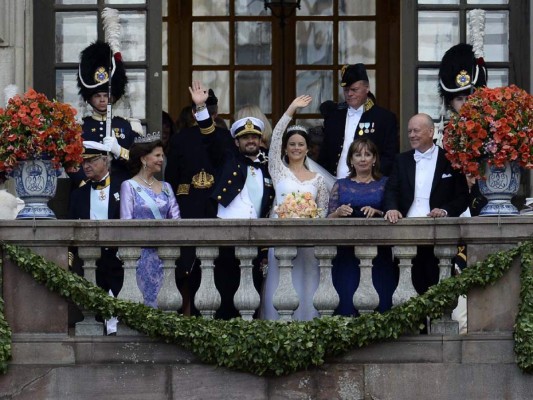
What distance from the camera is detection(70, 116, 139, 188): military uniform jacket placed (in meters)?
14.6

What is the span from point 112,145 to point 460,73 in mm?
2670

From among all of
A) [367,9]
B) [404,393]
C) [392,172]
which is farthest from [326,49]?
[404,393]

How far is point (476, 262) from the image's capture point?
43.2 feet

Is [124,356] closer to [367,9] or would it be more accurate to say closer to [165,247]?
[165,247]

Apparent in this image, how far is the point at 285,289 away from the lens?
520 inches

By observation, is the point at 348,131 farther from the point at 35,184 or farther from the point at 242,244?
the point at 35,184

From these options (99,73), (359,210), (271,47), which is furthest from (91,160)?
(271,47)

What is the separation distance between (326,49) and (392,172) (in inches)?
188

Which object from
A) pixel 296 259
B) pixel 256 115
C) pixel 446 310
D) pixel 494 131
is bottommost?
pixel 446 310

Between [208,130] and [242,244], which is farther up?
[208,130]

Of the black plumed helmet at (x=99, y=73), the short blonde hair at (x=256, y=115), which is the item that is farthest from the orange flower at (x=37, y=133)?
the black plumed helmet at (x=99, y=73)

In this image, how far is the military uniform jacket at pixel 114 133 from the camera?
1460 cm

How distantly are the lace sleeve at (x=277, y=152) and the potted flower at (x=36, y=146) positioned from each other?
4.75 ft

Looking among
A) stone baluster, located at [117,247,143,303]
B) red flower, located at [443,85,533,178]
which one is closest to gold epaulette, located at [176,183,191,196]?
stone baluster, located at [117,247,143,303]
